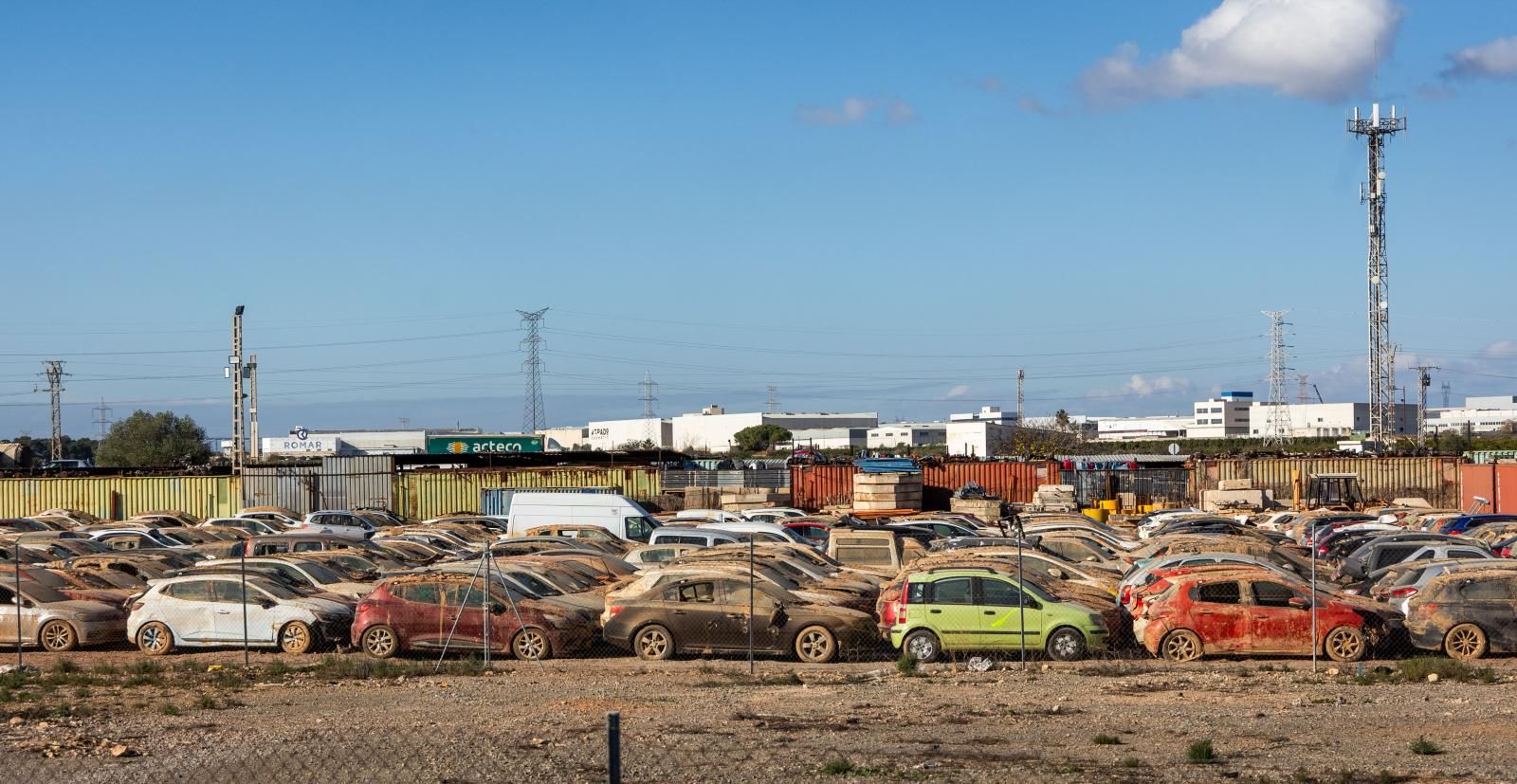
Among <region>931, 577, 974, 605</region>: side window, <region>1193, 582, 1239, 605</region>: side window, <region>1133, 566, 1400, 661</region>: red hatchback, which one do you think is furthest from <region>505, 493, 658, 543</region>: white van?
<region>1193, 582, 1239, 605</region>: side window

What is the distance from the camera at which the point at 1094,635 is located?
18719 millimetres

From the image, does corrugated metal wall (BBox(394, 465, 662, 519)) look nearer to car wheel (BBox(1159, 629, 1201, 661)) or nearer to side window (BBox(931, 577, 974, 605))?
side window (BBox(931, 577, 974, 605))

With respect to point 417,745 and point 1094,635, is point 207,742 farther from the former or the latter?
point 1094,635

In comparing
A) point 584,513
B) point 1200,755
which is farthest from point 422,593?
point 584,513

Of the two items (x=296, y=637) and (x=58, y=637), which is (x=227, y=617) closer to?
(x=296, y=637)

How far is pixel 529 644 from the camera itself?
19.4m

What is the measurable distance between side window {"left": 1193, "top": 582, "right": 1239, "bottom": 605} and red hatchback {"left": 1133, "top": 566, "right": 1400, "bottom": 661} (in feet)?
0.04

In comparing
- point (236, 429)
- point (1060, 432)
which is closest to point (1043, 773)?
point (236, 429)

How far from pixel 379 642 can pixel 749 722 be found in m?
7.81

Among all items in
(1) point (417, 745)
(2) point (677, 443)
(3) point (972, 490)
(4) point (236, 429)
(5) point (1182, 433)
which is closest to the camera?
(1) point (417, 745)

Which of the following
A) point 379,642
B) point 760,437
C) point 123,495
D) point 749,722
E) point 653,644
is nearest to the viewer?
point 749,722

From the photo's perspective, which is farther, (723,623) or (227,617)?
(227,617)

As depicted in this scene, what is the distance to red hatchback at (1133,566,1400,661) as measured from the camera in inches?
725

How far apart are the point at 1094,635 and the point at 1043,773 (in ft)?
25.2
